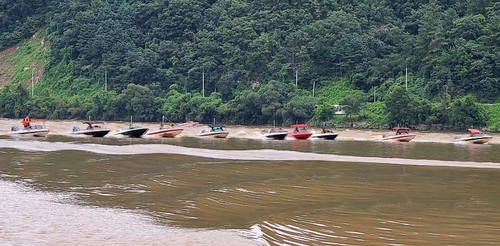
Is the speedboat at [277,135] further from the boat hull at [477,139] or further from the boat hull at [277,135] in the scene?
the boat hull at [477,139]

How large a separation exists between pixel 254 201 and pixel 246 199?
435mm

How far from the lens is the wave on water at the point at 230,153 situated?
3691cm

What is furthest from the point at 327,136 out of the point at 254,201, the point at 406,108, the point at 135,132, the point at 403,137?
the point at 254,201

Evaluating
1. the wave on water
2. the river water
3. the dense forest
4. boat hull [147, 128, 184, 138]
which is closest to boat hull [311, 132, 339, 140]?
boat hull [147, 128, 184, 138]

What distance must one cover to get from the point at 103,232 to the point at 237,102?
72.1 m

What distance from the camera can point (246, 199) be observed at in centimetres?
2336

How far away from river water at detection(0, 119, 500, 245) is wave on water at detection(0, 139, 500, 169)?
4.6 inches

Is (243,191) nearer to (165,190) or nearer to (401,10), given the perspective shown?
(165,190)

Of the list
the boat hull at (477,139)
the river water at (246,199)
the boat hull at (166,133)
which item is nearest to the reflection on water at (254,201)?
the river water at (246,199)

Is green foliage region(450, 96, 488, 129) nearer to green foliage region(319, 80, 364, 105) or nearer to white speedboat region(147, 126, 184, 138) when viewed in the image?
green foliage region(319, 80, 364, 105)

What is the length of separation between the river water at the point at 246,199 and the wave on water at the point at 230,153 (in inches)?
4.6

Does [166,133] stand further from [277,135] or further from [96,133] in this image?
[277,135]

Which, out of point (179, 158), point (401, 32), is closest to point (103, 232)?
point (179, 158)

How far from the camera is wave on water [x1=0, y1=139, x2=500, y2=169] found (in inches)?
1453
